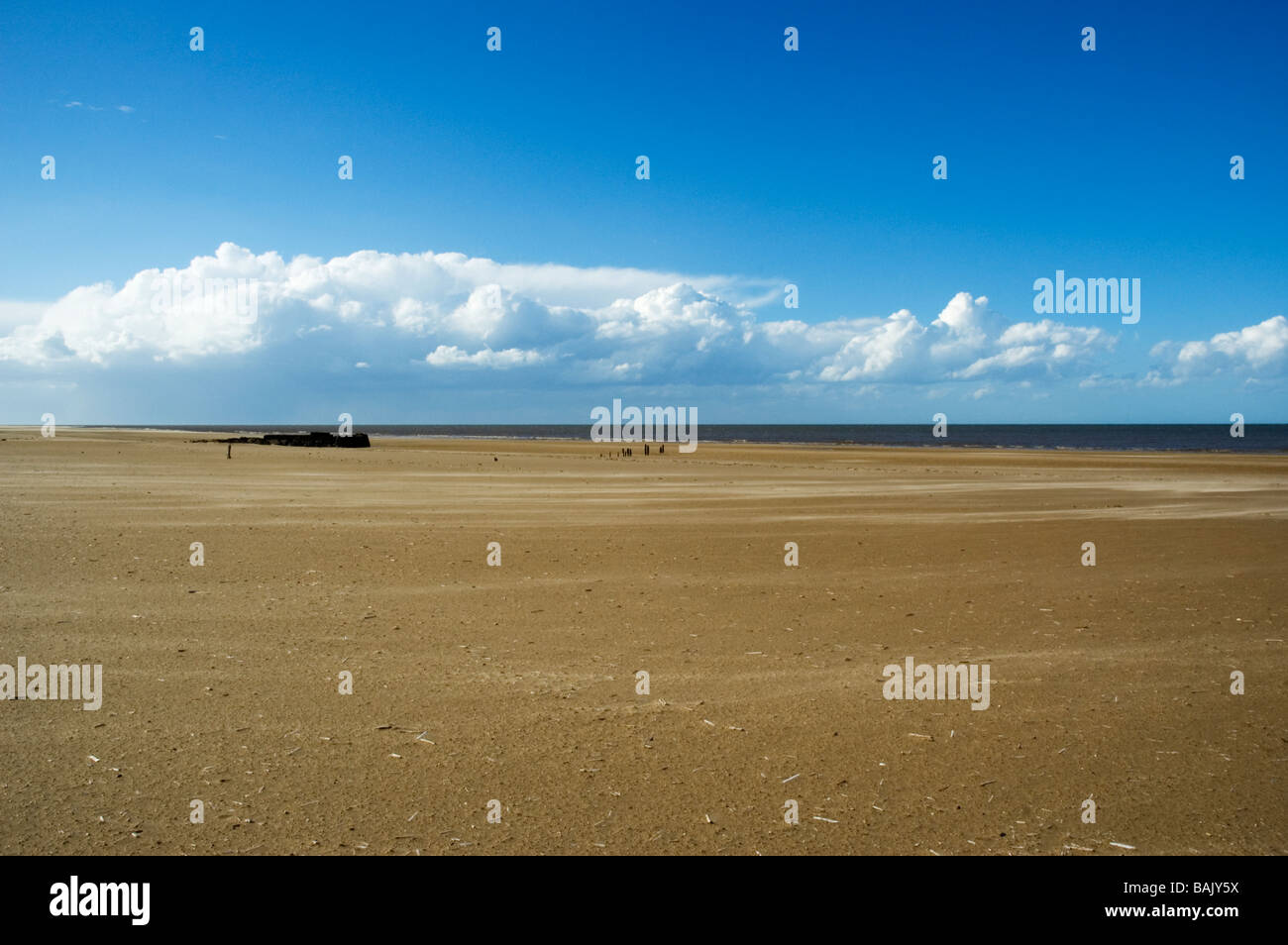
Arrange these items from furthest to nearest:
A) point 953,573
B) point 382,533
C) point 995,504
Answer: point 995,504, point 382,533, point 953,573

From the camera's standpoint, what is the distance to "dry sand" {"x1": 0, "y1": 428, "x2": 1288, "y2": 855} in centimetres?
596

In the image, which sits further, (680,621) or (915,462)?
(915,462)

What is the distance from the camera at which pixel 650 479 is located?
39719 mm

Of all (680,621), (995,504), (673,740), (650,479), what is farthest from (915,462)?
(673,740)

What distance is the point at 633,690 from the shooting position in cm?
873

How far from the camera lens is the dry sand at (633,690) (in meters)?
5.96
